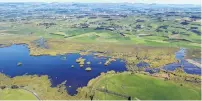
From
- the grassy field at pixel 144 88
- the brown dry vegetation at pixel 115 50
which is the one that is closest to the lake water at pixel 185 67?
the brown dry vegetation at pixel 115 50

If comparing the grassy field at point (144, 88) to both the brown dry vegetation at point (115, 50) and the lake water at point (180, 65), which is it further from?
the brown dry vegetation at point (115, 50)

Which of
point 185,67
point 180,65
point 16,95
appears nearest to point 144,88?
point 185,67

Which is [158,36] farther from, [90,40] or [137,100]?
[137,100]

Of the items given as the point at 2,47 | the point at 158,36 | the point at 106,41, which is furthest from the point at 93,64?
the point at 158,36

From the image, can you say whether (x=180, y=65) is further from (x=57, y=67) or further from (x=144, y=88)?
(x=57, y=67)

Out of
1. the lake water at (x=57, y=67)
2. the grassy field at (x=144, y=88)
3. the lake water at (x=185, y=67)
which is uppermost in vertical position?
the lake water at (x=57, y=67)

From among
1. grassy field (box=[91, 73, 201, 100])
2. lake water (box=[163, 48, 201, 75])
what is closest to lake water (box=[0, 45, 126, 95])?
grassy field (box=[91, 73, 201, 100])
